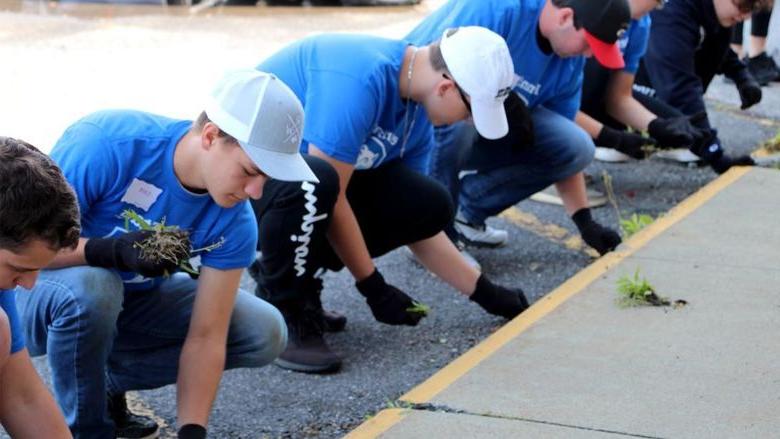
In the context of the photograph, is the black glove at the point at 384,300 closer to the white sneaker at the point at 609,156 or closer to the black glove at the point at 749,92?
the white sneaker at the point at 609,156

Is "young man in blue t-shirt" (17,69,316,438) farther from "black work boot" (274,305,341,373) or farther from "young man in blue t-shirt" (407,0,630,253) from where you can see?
"young man in blue t-shirt" (407,0,630,253)

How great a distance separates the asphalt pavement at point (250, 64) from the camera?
164 inches

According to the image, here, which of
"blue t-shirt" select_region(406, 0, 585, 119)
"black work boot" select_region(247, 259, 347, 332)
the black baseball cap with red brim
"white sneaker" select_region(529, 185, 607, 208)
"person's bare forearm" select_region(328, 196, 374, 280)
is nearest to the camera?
"person's bare forearm" select_region(328, 196, 374, 280)

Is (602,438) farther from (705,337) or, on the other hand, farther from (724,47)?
(724,47)

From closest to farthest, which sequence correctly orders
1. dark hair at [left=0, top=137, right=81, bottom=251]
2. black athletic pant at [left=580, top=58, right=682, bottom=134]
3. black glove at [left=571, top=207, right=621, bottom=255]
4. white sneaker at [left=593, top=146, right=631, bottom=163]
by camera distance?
dark hair at [left=0, top=137, right=81, bottom=251]
black glove at [left=571, top=207, right=621, bottom=255]
black athletic pant at [left=580, top=58, right=682, bottom=134]
white sneaker at [left=593, top=146, right=631, bottom=163]

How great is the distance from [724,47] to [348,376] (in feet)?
→ 11.4

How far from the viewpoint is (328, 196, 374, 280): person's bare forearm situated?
14.2ft

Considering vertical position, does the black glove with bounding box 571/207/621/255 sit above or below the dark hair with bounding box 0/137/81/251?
below

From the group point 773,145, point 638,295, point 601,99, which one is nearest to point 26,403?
point 638,295

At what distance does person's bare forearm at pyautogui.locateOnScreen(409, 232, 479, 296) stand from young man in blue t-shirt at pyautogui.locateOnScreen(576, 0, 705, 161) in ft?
5.11

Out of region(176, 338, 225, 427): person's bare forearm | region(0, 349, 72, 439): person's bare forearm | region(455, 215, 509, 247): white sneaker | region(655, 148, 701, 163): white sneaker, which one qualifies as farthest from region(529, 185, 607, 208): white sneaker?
region(0, 349, 72, 439): person's bare forearm

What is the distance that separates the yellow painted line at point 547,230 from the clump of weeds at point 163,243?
2.74 meters

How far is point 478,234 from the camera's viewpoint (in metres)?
5.73

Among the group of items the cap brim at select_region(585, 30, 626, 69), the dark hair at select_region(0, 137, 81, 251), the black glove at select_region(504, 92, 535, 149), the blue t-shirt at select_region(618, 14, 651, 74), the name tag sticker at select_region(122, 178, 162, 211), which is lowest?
the black glove at select_region(504, 92, 535, 149)
